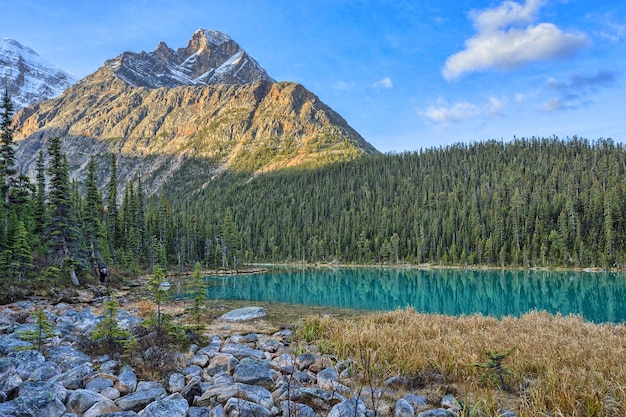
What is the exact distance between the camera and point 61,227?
31766 millimetres

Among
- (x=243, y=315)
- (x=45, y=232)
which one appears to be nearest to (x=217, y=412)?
(x=243, y=315)

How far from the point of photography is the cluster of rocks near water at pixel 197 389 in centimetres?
741

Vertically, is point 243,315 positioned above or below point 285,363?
below

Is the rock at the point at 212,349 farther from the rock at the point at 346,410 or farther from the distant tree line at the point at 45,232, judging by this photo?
the distant tree line at the point at 45,232

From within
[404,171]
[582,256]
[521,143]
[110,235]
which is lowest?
[582,256]

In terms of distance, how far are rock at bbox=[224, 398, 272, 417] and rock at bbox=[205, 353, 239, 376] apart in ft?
11.1

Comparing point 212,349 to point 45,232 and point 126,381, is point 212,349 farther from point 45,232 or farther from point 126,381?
point 45,232

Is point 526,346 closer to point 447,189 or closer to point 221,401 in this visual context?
point 221,401

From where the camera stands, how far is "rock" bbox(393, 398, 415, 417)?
788 cm

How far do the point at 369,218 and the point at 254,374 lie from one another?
142 m

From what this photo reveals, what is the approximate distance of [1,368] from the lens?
941 centimetres

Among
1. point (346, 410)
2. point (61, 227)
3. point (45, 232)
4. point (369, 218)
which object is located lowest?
point (346, 410)

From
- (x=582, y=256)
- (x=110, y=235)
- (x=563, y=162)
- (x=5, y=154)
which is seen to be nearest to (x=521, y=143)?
(x=563, y=162)

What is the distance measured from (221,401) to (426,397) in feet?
15.9
